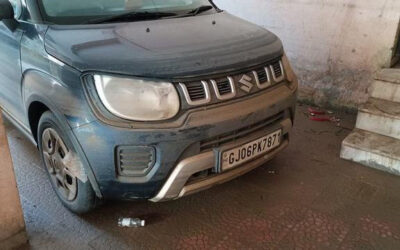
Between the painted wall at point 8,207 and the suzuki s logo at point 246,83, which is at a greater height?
the suzuki s logo at point 246,83

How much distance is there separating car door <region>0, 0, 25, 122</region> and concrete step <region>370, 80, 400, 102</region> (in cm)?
297

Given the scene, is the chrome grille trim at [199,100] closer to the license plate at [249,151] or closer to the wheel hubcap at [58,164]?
the license plate at [249,151]

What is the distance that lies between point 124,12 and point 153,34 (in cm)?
40

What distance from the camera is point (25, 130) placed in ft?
8.73

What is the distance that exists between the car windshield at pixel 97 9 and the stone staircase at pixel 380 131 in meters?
1.75

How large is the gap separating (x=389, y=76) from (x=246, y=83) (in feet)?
6.10

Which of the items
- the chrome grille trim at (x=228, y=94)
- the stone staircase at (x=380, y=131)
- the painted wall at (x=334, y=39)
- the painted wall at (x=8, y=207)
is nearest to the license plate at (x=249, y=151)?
the chrome grille trim at (x=228, y=94)

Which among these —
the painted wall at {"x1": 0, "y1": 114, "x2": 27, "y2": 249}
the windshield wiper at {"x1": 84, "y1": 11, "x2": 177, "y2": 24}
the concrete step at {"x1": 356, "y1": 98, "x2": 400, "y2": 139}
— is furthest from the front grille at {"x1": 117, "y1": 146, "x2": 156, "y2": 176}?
the concrete step at {"x1": 356, "y1": 98, "x2": 400, "y2": 139}

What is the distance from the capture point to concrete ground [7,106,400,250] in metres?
2.16

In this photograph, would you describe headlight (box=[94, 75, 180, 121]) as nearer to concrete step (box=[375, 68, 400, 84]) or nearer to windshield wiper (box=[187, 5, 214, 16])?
windshield wiper (box=[187, 5, 214, 16])

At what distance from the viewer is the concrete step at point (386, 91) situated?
322 cm

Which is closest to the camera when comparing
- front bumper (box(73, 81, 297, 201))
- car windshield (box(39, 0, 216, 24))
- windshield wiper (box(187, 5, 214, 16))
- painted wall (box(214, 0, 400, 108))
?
front bumper (box(73, 81, 297, 201))

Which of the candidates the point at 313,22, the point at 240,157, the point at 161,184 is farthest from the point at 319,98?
the point at 161,184

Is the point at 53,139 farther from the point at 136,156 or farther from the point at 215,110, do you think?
the point at 215,110
